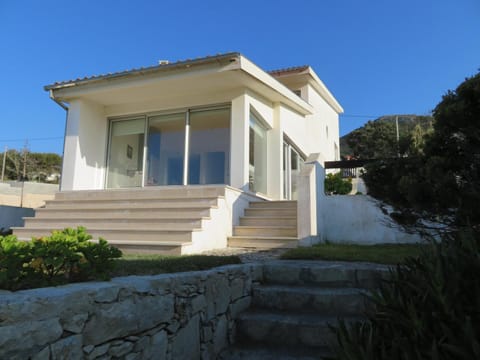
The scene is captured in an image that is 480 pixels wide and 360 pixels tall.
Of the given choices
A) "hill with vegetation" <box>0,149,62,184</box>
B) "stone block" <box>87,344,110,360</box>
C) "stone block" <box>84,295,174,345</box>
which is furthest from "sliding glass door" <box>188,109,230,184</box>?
"hill with vegetation" <box>0,149,62,184</box>

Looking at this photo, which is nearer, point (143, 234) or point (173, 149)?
point (143, 234)

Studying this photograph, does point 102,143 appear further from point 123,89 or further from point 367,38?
point 367,38

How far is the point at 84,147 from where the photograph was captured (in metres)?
9.64

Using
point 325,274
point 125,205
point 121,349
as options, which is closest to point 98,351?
point 121,349

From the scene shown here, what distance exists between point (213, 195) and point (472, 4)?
7941 millimetres

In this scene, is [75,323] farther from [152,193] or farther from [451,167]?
[152,193]

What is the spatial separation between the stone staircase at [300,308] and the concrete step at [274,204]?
12.3ft

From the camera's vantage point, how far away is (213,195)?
7.45 meters

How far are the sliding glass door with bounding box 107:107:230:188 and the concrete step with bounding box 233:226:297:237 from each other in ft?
6.74

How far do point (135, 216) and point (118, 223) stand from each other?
375 millimetres

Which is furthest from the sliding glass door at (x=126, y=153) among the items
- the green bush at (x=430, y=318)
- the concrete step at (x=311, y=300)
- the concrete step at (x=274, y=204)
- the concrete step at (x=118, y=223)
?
the green bush at (x=430, y=318)

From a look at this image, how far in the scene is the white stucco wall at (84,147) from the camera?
30.6 ft

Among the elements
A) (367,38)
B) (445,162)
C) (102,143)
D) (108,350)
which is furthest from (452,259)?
(367,38)

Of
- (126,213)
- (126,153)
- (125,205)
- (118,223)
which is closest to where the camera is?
(118,223)
